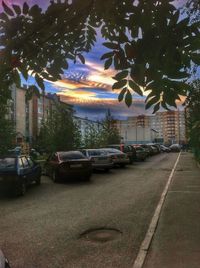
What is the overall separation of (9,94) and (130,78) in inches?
73.3

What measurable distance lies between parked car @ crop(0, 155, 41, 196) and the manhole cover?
6799 mm

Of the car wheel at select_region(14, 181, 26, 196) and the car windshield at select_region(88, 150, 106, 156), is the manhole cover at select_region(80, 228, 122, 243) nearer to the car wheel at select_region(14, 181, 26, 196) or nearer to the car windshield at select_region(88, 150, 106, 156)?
the car wheel at select_region(14, 181, 26, 196)

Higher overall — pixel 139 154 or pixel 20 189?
pixel 20 189

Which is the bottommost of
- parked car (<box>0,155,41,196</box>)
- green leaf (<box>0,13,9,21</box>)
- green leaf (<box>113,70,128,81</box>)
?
parked car (<box>0,155,41,196</box>)

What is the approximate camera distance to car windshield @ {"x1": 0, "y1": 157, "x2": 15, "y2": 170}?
53.3 ft

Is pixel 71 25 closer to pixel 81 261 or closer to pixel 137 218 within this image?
pixel 81 261

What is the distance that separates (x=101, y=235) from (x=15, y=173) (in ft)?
24.6

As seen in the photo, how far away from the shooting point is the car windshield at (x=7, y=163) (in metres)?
16.2

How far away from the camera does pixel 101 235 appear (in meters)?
9.08

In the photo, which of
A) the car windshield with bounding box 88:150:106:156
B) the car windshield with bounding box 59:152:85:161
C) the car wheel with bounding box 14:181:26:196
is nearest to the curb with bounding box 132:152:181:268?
the car wheel with bounding box 14:181:26:196

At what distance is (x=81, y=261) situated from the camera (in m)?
7.17

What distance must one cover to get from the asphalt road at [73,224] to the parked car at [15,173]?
450 mm

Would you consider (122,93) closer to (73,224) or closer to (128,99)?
(128,99)

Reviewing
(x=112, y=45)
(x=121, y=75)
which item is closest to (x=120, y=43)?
(x=112, y=45)
